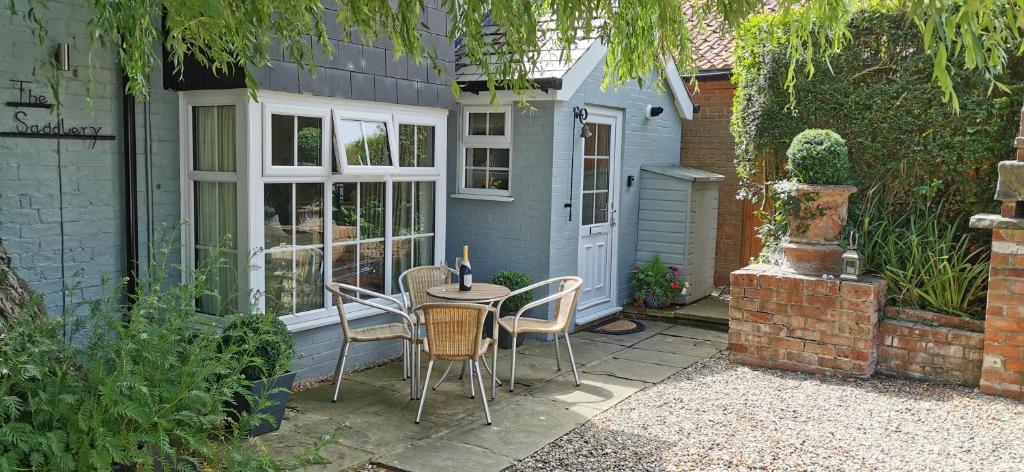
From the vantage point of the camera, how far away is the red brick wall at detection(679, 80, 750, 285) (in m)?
11.3

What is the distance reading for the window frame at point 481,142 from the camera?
8383 millimetres

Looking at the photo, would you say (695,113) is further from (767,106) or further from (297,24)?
(297,24)

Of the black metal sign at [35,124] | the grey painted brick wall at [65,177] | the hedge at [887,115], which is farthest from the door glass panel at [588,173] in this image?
the black metal sign at [35,124]

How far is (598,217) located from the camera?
9195 millimetres

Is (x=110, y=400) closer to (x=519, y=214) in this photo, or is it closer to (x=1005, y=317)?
(x=519, y=214)

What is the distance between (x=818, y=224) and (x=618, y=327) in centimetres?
263

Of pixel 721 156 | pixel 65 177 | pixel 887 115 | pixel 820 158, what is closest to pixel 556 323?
pixel 820 158

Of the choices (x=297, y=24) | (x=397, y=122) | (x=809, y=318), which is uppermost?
(x=297, y=24)

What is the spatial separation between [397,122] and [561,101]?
1.79 metres

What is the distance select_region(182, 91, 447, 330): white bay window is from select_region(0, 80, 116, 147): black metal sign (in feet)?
2.72

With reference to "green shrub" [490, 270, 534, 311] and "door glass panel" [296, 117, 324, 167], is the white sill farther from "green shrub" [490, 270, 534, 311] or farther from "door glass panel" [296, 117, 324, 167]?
"door glass panel" [296, 117, 324, 167]

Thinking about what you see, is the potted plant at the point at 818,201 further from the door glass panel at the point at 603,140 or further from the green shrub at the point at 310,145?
the green shrub at the point at 310,145

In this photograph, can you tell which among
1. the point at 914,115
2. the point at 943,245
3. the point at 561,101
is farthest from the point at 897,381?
the point at 561,101

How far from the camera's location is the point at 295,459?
370cm
